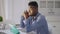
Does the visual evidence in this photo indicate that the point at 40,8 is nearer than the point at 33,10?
No

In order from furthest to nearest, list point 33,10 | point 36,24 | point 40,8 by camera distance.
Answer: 1. point 40,8
2. point 33,10
3. point 36,24

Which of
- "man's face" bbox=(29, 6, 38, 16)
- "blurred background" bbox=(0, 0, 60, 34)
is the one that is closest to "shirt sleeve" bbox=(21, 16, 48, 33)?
"man's face" bbox=(29, 6, 38, 16)

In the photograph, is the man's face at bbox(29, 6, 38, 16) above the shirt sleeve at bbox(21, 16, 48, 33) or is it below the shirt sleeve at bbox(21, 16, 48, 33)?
above

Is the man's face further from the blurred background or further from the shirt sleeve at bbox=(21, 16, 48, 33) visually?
the blurred background

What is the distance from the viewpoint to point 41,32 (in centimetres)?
183

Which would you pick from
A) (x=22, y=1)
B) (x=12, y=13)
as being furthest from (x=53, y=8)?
(x=12, y=13)

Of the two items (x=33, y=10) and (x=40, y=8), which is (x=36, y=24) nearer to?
(x=33, y=10)

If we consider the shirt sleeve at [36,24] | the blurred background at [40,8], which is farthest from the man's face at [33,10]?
the blurred background at [40,8]

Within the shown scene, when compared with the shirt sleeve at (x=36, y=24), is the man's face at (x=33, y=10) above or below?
above

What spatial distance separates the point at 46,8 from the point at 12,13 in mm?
831

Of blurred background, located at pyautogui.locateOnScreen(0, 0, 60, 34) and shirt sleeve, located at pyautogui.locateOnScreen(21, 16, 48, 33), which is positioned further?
blurred background, located at pyautogui.locateOnScreen(0, 0, 60, 34)

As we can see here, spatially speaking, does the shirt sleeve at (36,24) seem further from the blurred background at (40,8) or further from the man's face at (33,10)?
the blurred background at (40,8)

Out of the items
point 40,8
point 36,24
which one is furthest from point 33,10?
point 40,8

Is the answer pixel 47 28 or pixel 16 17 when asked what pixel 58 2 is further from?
pixel 47 28
